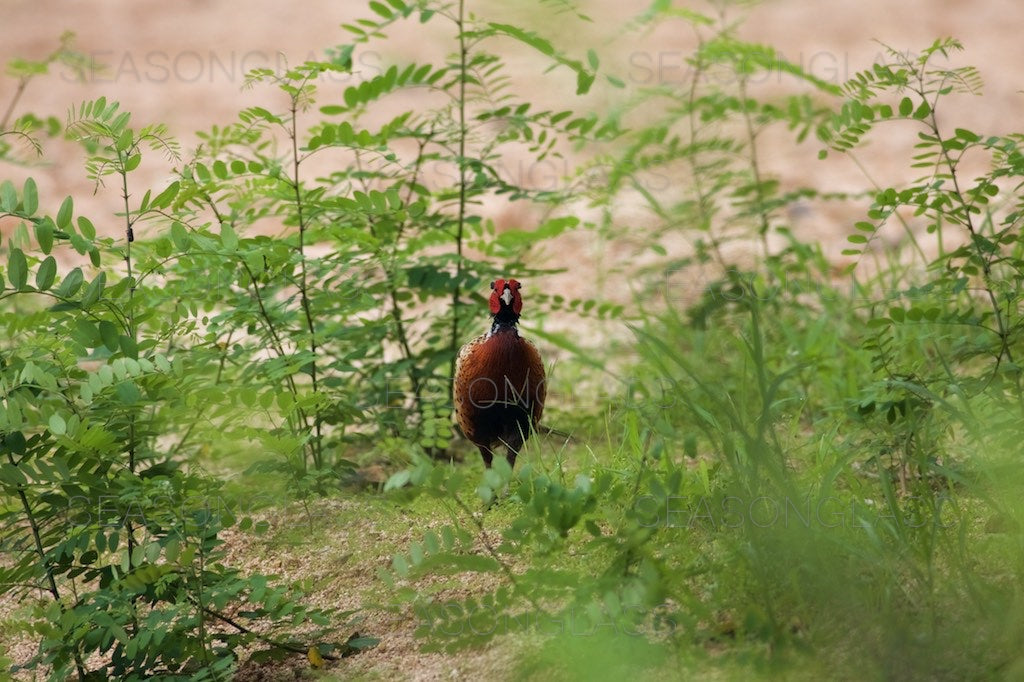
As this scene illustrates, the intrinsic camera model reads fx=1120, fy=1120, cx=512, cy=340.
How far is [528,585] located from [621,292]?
393 cm

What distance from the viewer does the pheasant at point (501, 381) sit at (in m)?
3.09

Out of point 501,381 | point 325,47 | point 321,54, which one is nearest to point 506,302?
point 501,381

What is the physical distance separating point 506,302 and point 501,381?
222 mm

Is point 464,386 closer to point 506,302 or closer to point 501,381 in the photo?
point 501,381

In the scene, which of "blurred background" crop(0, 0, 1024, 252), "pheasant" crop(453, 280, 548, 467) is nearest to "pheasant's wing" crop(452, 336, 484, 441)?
"pheasant" crop(453, 280, 548, 467)

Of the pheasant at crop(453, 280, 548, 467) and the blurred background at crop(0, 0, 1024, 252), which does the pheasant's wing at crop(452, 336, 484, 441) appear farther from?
the blurred background at crop(0, 0, 1024, 252)

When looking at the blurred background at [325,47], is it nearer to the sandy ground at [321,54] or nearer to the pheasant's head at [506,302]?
the sandy ground at [321,54]

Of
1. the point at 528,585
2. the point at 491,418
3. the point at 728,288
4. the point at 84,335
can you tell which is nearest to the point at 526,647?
the point at 528,585

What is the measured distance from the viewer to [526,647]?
91.0 inches

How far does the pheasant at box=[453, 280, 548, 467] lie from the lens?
10.2ft

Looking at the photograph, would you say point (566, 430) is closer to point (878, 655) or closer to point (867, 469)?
point (867, 469)

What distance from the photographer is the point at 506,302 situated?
123 inches

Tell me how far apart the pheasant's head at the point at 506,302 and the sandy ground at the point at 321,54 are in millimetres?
3100

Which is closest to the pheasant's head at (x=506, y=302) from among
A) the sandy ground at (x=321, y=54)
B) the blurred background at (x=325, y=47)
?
the sandy ground at (x=321, y=54)
